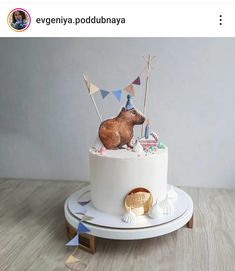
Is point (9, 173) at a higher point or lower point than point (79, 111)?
lower

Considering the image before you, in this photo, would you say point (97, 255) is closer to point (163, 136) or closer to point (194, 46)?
point (163, 136)

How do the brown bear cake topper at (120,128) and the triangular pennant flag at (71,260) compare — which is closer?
the triangular pennant flag at (71,260)

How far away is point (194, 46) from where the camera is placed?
2859mm

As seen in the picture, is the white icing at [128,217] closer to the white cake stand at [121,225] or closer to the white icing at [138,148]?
the white cake stand at [121,225]

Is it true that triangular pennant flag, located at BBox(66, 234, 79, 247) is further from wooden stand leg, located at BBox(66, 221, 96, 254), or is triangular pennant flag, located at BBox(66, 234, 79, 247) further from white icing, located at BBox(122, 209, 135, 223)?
white icing, located at BBox(122, 209, 135, 223)

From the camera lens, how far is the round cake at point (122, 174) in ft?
6.57

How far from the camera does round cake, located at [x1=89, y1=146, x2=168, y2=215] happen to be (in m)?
2.00

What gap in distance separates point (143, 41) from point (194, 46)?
41 cm

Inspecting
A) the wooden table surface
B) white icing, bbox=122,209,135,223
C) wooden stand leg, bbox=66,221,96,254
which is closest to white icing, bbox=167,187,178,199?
the wooden table surface

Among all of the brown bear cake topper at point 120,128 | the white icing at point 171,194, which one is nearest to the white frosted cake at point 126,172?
the brown bear cake topper at point 120,128

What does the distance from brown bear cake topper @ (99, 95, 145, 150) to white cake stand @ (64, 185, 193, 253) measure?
0.42 meters

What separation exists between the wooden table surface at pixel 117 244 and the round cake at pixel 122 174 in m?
0.25

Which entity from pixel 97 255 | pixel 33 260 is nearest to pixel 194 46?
pixel 97 255
